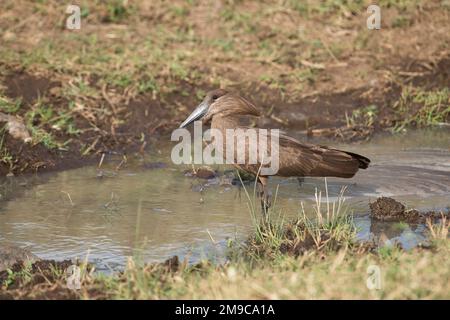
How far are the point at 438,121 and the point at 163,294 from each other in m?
5.73

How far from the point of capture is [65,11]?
38.8ft

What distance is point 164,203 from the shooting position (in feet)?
25.3

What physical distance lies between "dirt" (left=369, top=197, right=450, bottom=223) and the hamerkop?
52 cm

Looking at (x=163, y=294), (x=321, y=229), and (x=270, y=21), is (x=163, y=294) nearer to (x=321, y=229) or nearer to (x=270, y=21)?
(x=321, y=229)

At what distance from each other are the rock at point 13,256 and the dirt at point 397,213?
8.94 feet

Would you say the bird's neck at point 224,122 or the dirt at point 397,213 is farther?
the bird's neck at point 224,122

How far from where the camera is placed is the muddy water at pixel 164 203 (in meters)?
6.64

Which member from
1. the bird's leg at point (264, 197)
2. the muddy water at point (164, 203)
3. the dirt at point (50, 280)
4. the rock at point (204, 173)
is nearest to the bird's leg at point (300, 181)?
the muddy water at point (164, 203)

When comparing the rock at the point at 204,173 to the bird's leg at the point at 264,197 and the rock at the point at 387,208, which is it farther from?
the rock at the point at 387,208

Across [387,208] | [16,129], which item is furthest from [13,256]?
[16,129]

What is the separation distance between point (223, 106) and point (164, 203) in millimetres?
1004

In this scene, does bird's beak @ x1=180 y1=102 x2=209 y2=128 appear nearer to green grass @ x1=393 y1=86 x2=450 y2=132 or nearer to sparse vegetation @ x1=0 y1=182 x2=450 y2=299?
sparse vegetation @ x1=0 y1=182 x2=450 y2=299

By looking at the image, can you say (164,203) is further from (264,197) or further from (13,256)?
(13,256)
